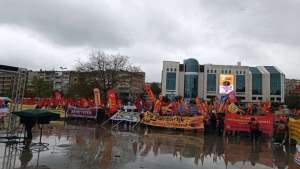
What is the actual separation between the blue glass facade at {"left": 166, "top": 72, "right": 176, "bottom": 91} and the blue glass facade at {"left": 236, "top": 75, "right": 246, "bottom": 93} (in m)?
25.3

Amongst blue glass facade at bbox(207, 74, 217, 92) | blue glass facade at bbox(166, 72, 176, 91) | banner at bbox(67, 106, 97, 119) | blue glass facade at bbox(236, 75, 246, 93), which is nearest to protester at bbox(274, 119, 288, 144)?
banner at bbox(67, 106, 97, 119)

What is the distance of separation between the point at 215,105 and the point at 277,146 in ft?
31.9

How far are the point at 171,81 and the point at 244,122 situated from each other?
371ft

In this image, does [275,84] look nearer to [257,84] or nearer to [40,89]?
[257,84]

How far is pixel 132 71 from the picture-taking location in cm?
5588

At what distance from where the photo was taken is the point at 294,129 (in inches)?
695

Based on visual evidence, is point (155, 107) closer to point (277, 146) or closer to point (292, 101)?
point (277, 146)

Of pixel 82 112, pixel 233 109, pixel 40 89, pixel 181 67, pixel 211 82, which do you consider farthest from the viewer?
pixel 181 67

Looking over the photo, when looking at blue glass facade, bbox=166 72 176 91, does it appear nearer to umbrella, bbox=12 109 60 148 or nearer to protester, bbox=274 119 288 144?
protester, bbox=274 119 288 144

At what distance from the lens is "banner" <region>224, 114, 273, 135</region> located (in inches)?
841

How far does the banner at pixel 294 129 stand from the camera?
16.8 metres

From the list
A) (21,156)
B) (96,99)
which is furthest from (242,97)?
(21,156)

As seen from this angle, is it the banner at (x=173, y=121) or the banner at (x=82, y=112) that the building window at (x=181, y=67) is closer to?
the banner at (x=82, y=112)

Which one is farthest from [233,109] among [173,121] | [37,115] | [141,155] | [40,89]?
[40,89]
